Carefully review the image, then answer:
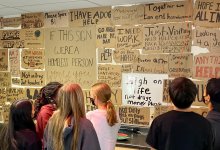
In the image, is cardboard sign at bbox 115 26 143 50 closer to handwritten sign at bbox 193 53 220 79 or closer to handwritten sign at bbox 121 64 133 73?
handwritten sign at bbox 121 64 133 73

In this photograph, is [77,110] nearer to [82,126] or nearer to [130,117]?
[82,126]

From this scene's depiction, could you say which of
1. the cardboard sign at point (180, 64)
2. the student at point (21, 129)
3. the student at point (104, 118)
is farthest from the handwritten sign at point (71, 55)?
the student at point (21, 129)

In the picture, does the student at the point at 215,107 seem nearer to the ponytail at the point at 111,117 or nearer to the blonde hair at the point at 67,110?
the ponytail at the point at 111,117

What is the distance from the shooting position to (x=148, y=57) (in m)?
2.85

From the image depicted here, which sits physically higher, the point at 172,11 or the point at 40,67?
the point at 172,11

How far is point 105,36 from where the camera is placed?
304cm

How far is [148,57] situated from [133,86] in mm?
326

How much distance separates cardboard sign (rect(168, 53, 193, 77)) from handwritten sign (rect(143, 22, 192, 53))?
55mm

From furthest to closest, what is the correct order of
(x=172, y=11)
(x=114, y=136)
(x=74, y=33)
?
(x=74, y=33), (x=172, y=11), (x=114, y=136)

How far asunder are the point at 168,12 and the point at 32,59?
1.69m

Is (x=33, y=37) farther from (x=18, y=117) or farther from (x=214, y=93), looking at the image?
(x=214, y=93)

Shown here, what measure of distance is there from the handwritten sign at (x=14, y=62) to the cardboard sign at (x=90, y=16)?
0.86 metres

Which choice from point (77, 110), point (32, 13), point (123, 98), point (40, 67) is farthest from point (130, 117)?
point (32, 13)

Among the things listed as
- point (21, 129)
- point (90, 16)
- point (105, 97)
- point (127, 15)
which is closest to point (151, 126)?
point (105, 97)
